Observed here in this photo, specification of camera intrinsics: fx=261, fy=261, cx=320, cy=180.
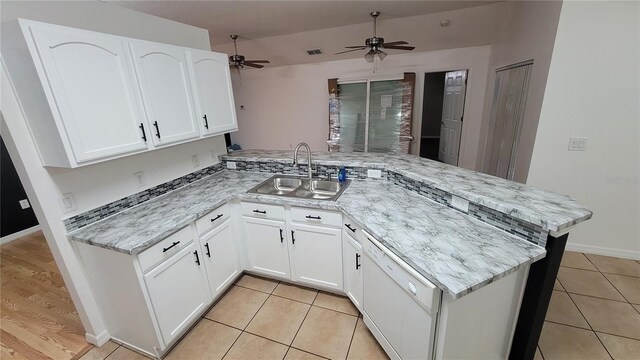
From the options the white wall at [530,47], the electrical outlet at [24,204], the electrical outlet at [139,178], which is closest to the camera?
the electrical outlet at [139,178]

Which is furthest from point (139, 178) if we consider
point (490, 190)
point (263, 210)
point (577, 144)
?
point (577, 144)

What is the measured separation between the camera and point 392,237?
1.38m

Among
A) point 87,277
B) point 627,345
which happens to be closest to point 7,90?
point 87,277

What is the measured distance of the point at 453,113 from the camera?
5.06 meters

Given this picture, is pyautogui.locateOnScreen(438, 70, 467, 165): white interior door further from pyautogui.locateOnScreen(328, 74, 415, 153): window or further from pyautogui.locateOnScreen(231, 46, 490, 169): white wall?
pyautogui.locateOnScreen(328, 74, 415, 153): window

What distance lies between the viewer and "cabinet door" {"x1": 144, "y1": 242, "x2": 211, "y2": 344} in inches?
62.6

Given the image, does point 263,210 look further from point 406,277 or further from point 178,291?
point 406,277

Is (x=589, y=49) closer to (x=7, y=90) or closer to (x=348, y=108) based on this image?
(x=348, y=108)

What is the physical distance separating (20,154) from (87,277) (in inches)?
33.5

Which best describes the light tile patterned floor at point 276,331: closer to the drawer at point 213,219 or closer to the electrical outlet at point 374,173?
the drawer at point 213,219

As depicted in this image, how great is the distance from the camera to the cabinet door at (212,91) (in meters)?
2.13

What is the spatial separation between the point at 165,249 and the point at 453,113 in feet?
17.2

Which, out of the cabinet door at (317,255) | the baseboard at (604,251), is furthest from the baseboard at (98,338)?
the baseboard at (604,251)

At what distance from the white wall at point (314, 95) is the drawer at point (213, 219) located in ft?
13.1
